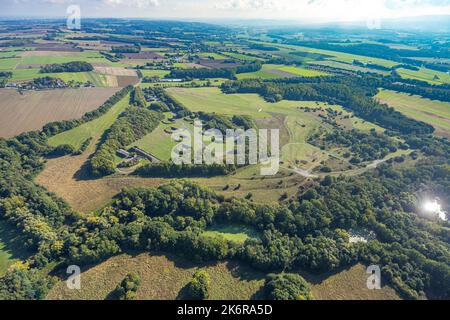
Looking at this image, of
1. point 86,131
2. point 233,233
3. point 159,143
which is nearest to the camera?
point 233,233

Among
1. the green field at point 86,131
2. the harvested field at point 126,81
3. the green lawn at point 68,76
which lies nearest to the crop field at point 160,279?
the green field at point 86,131

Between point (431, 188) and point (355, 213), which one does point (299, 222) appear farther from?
point (431, 188)

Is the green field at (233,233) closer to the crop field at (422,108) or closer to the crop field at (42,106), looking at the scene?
the crop field at (42,106)

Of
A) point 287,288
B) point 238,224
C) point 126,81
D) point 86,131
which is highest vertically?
point 126,81

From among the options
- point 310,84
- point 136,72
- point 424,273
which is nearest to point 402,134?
point 310,84

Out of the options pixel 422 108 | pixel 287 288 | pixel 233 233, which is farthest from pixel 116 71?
pixel 287 288

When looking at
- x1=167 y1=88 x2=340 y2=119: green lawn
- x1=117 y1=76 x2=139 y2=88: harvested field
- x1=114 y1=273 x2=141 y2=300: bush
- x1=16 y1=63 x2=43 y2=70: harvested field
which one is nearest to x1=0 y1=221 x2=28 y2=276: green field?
x1=114 y1=273 x2=141 y2=300: bush

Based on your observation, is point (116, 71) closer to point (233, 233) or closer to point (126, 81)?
point (126, 81)
